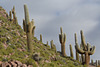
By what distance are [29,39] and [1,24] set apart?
39.8 feet

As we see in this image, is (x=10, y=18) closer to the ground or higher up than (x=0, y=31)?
higher up

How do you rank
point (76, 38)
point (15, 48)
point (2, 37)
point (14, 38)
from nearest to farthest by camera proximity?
point (15, 48), point (2, 37), point (14, 38), point (76, 38)

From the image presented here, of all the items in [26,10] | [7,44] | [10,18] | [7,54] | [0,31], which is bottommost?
[7,54]

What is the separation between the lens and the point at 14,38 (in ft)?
80.5

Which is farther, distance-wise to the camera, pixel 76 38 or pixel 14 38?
pixel 76 38

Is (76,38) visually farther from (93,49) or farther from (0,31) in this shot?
(0,31)

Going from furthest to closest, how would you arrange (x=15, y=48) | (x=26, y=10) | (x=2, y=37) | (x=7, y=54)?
(x=2, y=37) < (x=15, y=48) < (x=26, y=10) < (x=7, y=54)

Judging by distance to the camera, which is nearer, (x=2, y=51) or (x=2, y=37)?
(x=2, y=51)

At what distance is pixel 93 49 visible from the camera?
22656mm

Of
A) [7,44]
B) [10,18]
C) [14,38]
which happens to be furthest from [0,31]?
[10,18]

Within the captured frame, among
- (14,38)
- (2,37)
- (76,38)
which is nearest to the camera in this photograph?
(2,37)

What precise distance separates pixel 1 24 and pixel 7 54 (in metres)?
12.3

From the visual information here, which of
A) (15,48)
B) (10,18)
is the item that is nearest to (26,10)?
(15,48)

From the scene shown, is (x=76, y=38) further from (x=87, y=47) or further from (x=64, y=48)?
(x=87, y=47)
